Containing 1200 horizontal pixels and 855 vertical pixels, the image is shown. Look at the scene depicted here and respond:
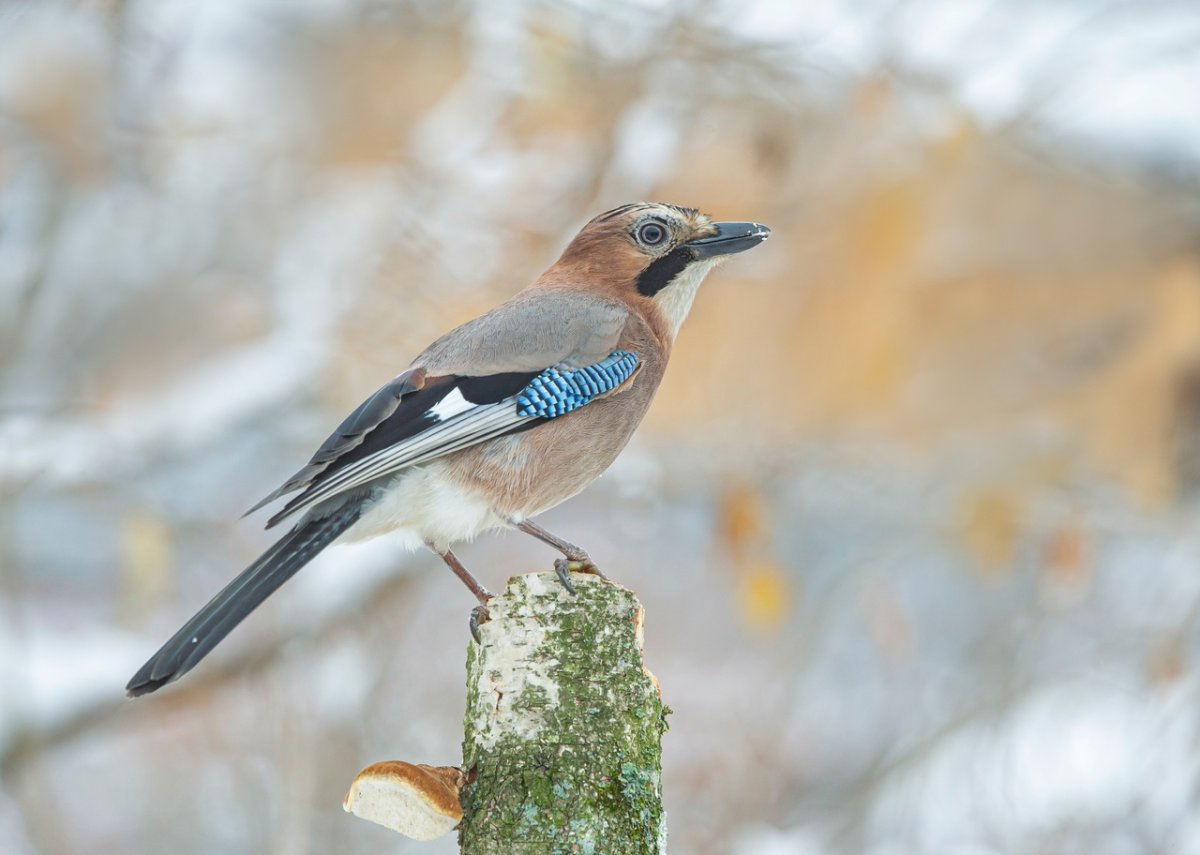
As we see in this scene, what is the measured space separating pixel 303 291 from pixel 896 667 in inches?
131

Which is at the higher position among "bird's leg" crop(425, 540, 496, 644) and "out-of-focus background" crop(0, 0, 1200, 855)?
"out-of-focus background" crop(0, 0, 1200, 855)

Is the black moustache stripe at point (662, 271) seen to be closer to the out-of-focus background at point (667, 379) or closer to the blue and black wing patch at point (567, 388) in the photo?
the blue and black wing patch at point (567, 388)

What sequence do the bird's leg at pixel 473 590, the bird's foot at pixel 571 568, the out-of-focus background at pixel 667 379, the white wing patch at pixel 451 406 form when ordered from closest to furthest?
the bird's foot at pixel 571 568 → the bird's leg at pixel 473 590 → the white wing patch at pixel 451 406 → the out-of-focus background at pixel 667 379

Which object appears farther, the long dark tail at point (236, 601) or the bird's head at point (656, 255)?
the bird's head at point (656, 255)

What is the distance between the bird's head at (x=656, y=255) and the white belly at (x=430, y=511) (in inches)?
27.4

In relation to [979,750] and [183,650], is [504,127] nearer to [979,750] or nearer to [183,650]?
[979,750]

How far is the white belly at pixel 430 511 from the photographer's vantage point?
105 inches

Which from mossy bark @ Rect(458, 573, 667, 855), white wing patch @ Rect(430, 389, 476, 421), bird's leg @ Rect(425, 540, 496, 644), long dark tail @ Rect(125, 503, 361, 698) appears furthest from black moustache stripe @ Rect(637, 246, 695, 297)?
mossy bark @ Rect(458, 573, 667, 855)

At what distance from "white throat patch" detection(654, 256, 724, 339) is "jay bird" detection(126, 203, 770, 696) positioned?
0.07 ft

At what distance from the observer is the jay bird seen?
2.51m


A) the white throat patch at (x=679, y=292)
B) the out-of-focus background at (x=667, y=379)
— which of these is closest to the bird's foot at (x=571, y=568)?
the white throat patch at (x=679, y=292)

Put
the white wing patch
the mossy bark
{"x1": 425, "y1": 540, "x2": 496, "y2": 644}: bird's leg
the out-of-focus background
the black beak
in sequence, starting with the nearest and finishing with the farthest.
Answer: the mossy bark < {"x1": 425, "y1": 540, "x2": 496, "y2": 644}: bird's leg < the white wing patch < the black beak < the out-of-focus background

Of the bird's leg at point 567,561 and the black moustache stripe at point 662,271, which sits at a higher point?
the black moustache stripe at point 662,271

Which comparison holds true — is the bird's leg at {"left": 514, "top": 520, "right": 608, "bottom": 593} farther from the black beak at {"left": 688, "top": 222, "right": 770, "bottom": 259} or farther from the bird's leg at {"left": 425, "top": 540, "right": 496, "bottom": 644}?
the black beak at {"left": 688, "top": 222, "right": 770, "bottom": 259}
